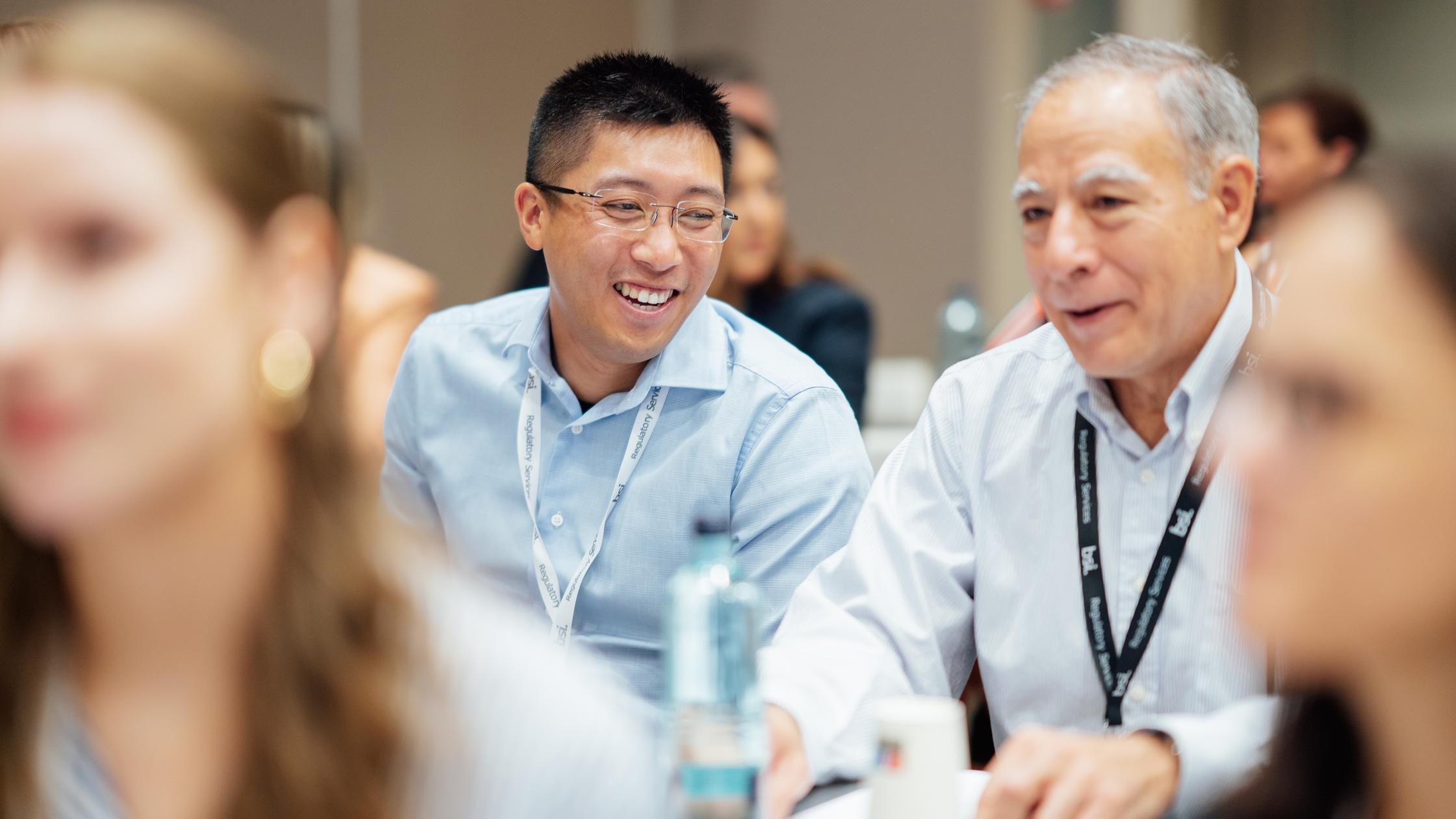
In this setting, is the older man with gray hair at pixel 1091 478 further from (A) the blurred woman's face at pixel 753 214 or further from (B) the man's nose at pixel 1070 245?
(A) the blurred woman's face at pixel 753 214

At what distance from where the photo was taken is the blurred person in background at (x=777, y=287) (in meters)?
3.59

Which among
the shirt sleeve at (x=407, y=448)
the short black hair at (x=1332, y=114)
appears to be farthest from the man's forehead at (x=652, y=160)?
the short black hair at (x=1332, y=114)

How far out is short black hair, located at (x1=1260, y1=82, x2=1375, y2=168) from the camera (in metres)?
3.39

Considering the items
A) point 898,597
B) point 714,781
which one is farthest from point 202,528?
point 898,597

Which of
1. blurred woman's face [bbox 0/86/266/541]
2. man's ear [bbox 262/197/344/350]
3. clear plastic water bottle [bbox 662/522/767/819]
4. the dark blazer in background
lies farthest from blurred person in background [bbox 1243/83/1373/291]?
blurred woman's face [bbox 0/86/266/541]

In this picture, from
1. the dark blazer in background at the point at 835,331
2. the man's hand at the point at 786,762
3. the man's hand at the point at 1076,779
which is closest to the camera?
the man's hand at the point at 1076,779

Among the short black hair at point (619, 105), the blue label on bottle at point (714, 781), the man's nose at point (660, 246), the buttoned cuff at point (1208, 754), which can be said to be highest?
the short black hair at point (619, 105)

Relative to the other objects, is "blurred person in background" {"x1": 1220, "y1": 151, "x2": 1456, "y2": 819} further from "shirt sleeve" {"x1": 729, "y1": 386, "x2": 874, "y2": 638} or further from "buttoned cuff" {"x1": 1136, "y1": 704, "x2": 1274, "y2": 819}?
"shirt sleeve" {"x1": 729, "y1": 386, "x2": 874, "y2": 638}

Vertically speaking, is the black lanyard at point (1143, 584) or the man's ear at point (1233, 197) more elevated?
the man's ear at point (1233, 197)

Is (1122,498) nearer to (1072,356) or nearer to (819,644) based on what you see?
(1072,356)

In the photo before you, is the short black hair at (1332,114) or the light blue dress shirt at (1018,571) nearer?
the light blue dress shirt at (1018,571)

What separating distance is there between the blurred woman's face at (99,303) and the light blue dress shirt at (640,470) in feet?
4.25

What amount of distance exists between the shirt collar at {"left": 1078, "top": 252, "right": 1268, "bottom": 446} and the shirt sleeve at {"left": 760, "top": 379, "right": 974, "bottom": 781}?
0.68 feet

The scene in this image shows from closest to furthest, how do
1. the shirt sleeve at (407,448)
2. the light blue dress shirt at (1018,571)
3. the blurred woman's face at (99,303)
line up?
the blurred woman's face at (99,303), the light blue dress shirt at (1018,571), the shirt sleeve at (407,448)
